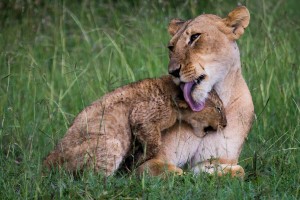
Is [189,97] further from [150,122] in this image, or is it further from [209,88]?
[150,122]

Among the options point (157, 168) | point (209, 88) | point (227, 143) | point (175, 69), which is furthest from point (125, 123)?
point (227, 143)

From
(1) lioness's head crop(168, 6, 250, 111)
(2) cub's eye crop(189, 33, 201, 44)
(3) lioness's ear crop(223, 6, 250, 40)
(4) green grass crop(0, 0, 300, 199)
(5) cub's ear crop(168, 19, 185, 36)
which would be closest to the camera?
(4) green grass crop(0, 0, 300, 199)

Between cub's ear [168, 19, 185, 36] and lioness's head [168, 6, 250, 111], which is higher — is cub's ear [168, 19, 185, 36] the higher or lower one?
the higher one

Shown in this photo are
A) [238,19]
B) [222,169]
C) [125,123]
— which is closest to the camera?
[222,169]

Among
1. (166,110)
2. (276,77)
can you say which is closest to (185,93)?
(166,110)

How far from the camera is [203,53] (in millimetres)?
6582

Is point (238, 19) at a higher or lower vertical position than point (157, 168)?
higher

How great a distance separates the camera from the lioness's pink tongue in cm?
654

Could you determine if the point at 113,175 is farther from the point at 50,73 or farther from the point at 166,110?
the point at 50,73

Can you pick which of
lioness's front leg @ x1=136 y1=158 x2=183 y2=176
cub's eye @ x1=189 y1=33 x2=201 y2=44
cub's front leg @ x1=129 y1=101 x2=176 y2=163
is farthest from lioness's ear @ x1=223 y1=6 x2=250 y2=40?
lioness's front leg @ x1=136 y1=158 x2=183 y2=176

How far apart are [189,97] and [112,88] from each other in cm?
222

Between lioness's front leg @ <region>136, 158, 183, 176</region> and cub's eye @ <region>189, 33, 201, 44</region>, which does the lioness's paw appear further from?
cub's eye @ <region>189, 33, 201, 44</region>

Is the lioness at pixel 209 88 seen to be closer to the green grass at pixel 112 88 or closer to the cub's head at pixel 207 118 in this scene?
the cub's head at pixel 207 118

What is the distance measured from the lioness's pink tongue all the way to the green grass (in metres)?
0.49
